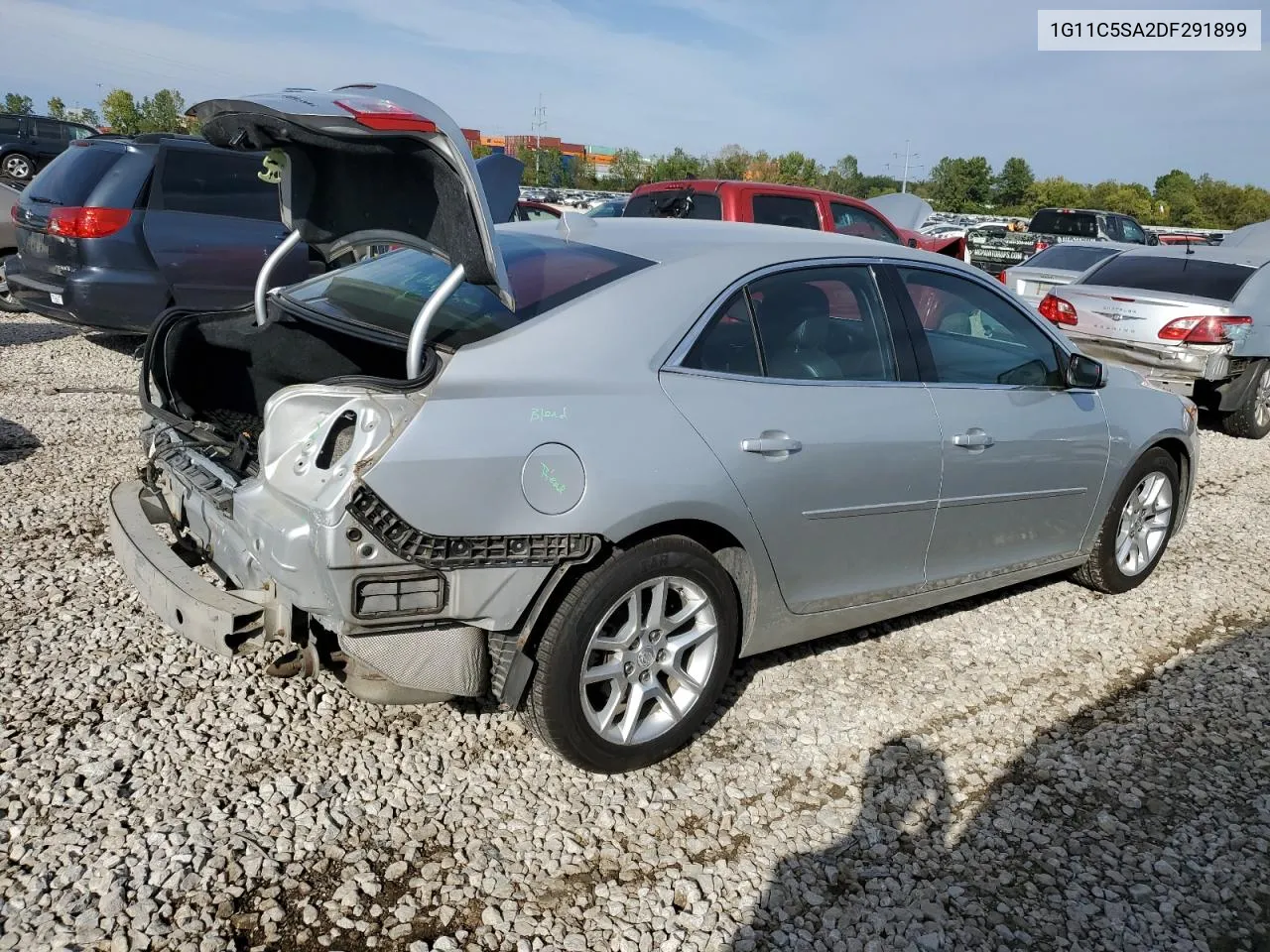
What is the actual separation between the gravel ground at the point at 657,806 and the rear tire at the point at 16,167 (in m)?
20.2

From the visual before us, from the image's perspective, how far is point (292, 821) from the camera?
285 centimetres

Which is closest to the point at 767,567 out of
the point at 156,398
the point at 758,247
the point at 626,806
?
the point at 626,806

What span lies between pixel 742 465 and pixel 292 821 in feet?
5.53

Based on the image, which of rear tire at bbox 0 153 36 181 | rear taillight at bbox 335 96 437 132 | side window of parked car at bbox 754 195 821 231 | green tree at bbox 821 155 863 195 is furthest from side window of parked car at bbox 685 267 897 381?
green tree at bbox 821 155 863 195

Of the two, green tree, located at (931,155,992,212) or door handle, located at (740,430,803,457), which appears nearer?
door handle, located at (740,430,803,457)

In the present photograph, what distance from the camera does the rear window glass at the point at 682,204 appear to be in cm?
898

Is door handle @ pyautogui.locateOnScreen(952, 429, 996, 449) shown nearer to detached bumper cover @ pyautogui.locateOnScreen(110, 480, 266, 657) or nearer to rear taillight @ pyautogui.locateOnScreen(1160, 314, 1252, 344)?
detached bumper cover @ pyautogui.locateOnScreen(110, 480, 266, 657)

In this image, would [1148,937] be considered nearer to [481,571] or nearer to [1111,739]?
[1111,739]

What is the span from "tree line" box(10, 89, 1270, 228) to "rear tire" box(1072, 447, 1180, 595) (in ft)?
126

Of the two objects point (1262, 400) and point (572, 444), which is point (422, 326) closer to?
point (572, 444)

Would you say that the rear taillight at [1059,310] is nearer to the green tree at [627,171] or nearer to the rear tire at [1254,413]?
the rear tire at [1254,413]

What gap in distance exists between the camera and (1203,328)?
8.29 metres

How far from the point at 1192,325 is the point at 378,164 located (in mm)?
7535

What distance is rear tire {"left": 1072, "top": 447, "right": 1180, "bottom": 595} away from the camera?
4789mm
